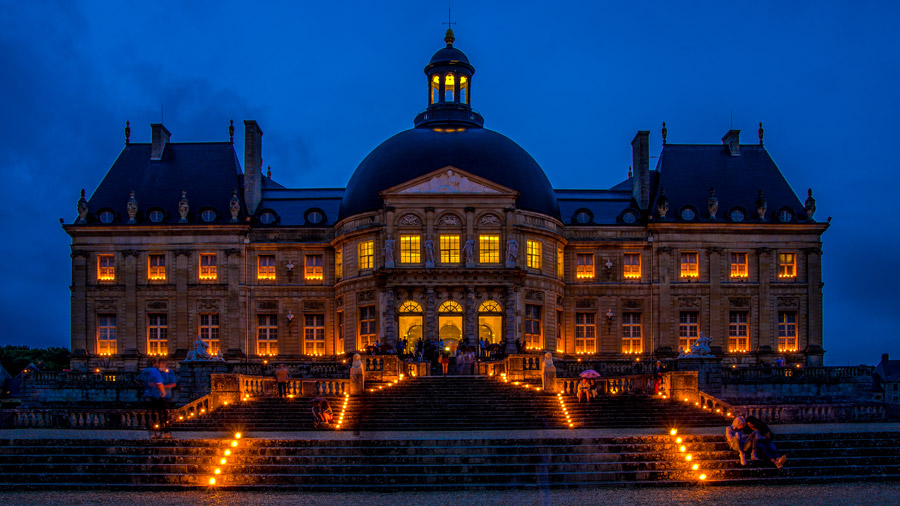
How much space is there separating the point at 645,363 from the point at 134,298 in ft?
99.1

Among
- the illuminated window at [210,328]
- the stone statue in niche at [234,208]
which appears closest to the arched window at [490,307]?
the stone statue in niche at [234,208]

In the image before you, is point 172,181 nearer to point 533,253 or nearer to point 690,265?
point 533,253

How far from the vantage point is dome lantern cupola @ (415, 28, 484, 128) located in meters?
59.2

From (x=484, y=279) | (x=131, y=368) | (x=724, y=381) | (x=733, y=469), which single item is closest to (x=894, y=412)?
(x=724, y=381)

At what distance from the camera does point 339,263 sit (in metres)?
56.1

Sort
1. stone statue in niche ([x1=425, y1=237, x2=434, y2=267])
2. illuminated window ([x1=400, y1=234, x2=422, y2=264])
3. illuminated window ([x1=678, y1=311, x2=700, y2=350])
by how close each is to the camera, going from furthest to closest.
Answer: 1. illuminated window ([x1=678, y1=311, x2=700, y2=350])
2. illuminated window ([x1=400, y1=234, x2=422, y2=264])
3. stone statue in niche ([x1=425, y1=237, x2=434, y2=267])

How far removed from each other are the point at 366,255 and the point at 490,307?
7.57 meters

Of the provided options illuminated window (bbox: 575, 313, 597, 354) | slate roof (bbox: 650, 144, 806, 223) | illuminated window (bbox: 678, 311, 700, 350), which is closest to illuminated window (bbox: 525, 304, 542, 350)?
illuminated window (bbox: 575, 313, 597, 354)

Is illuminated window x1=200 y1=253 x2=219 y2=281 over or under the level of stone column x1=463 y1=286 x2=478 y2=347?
over

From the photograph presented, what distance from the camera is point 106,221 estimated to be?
185 ft

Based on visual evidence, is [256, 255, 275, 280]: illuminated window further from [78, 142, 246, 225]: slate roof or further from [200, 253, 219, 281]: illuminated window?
[78, 142, 246, 225]: slate roof

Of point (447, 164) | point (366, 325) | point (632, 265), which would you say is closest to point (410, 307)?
point (366, 325)

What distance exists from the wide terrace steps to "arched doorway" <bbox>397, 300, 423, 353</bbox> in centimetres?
2841

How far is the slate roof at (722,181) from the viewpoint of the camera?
5741cm
